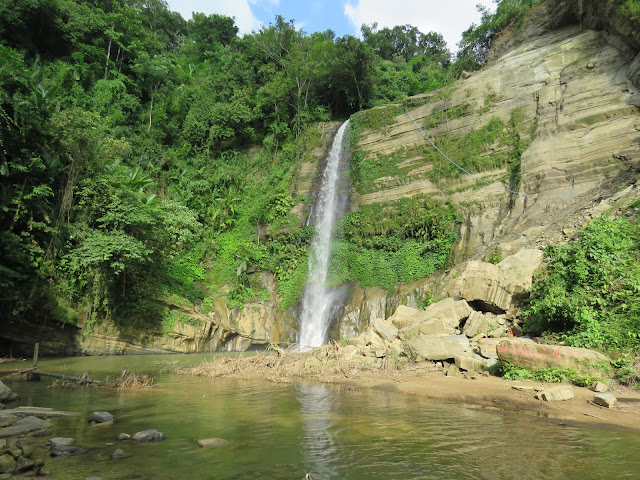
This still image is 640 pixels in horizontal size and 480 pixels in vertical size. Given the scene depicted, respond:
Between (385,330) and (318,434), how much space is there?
703cm

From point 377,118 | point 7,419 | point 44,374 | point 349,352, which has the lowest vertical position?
point 7,419

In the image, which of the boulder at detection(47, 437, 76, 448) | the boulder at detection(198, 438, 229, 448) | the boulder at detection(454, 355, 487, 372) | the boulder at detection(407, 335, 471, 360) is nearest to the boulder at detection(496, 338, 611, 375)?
the boulder at detection(454, 355, 487, 372)

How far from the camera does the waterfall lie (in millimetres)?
18703

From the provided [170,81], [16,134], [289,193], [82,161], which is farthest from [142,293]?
[170,81]

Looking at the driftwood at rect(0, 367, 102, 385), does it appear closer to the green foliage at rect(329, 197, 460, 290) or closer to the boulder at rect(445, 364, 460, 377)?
the boulder at rect(445, 364, 460, 377)

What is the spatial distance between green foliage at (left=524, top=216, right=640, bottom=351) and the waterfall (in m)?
9.05

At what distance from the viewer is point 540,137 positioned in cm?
1772

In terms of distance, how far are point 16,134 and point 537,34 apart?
23855 mm

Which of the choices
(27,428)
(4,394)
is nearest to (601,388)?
(27,428)

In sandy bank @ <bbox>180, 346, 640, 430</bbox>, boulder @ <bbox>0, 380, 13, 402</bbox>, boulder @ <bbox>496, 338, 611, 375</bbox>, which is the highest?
boulder @ <bbox>496, 338, 611, 375</bbox>

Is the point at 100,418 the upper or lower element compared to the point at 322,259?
lower

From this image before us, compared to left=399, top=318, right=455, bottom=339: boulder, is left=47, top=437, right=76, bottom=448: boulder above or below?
below

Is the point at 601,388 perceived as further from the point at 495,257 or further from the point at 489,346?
the point at 495,257

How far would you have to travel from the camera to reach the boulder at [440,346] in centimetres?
1040
